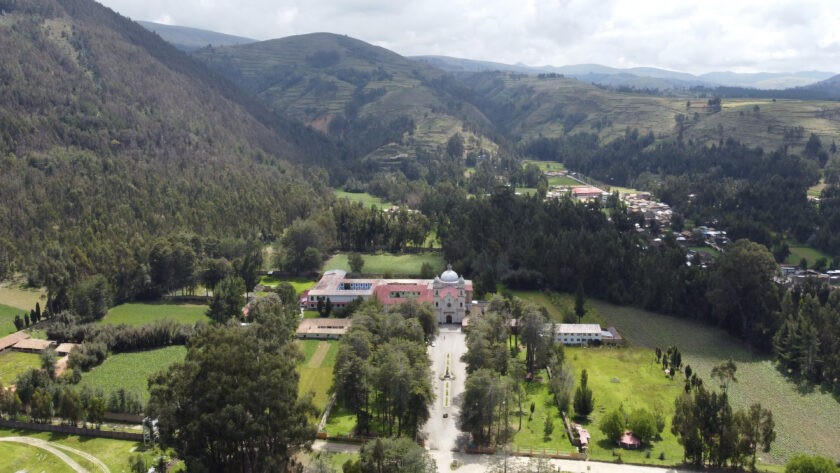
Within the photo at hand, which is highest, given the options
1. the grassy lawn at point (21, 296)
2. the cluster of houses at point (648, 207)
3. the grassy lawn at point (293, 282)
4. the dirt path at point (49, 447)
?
the cluster of houses at point (648, 207)

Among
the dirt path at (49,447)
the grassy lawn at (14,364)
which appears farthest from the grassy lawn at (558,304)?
the grassy lawn at (14,364)

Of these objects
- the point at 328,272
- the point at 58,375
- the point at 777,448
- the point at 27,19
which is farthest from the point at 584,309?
the point at 27,19

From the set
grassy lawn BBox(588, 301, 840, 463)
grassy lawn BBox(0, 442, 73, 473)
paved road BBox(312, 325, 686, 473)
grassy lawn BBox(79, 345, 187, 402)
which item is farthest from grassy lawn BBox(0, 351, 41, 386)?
grassy lawn BBox(588, 301, 840, 463)

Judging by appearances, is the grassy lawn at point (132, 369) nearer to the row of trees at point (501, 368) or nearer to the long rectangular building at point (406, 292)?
the long rectangular building at point (406, 292)

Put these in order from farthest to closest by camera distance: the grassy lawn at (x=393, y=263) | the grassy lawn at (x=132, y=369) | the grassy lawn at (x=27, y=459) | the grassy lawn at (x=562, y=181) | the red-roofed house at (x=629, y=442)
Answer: the grassy lawn at (x=562, y=181) < the grassy lawn at (x=393, y=263) < the grassy lawn at (x=132, y=369) < the red-roofed house at (x=629, y=442) < the grassy lawn at (x=27, y=459)

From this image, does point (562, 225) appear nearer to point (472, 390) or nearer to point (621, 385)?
point (621, 385)

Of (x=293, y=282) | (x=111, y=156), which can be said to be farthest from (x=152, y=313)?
(x=111, y=156)
